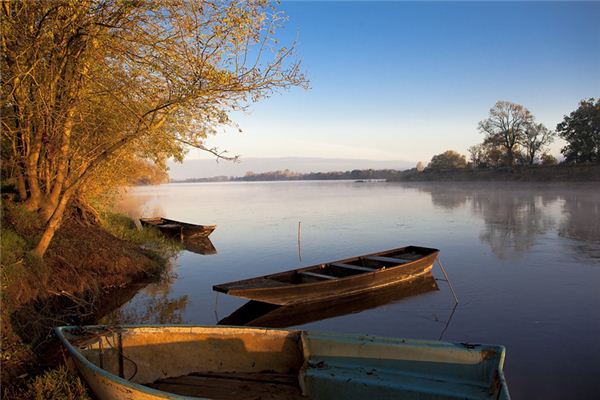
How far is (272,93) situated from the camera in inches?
424

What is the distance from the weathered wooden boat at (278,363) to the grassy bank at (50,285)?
27.6 inches

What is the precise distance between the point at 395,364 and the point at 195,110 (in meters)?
8.58

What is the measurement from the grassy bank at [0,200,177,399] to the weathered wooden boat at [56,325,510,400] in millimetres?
702

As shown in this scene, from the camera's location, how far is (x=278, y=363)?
22.3 ft

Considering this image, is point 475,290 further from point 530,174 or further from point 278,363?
point 530,174

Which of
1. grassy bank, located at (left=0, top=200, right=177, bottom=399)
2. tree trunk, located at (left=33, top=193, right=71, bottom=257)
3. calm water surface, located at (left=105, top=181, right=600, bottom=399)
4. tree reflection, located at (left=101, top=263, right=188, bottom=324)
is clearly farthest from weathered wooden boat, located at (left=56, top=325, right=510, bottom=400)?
tree trunk, located at (left=33, top=193, right=71, bottom=257)

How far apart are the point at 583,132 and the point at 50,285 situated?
76.3 m

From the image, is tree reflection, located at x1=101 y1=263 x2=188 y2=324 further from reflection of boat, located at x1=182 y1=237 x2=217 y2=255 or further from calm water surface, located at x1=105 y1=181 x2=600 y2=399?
reflection of boat, located at x1=182 y1=237 x2=217 y2=255

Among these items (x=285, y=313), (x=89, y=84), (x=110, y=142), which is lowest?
(x=285, y=313)

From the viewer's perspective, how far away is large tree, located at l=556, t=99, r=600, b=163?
65438mm

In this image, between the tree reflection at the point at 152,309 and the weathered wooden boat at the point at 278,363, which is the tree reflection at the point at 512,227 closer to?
the tree reflection at the point at 152,309

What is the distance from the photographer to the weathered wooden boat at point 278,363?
5930 millimetres

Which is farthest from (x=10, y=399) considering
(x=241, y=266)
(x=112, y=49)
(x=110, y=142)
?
(x=241, y=266)

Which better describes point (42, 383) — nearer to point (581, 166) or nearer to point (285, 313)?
point (285, 313)
